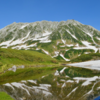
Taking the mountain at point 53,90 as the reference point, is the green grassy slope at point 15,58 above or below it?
above

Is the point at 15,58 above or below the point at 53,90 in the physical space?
above

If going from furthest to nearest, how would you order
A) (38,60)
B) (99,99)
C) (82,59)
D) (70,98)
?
(82,59)
(38,60)
(70,98)
(99,99)

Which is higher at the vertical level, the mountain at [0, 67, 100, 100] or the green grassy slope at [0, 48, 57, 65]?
the green grassy slope at [0, 48, 57, 65]

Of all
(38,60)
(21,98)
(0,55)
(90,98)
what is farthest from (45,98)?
(38,60)

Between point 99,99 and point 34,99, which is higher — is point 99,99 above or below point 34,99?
below

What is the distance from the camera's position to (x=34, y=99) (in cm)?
1916

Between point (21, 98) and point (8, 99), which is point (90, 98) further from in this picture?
point (8, 99)

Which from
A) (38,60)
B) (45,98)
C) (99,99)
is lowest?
(99,99)

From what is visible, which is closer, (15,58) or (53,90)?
(53,90)

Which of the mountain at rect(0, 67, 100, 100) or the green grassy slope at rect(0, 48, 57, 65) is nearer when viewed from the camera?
the mountain at rect(0, 67, 100, 100)

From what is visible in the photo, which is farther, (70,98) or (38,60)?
(38,60)

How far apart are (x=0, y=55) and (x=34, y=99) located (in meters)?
114

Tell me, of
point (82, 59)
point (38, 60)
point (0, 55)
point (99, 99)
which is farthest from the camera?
point (82, 59)

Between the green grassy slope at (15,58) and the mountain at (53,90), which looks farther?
the green grassy slope at (15,58)
